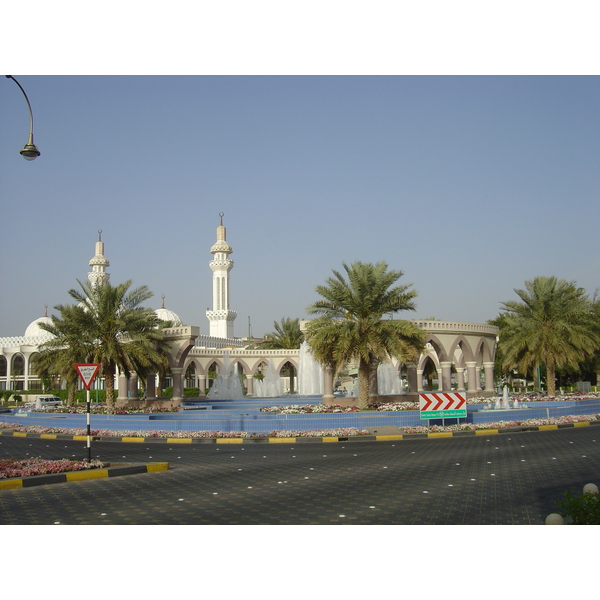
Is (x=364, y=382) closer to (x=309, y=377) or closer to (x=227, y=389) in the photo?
(x=309, y=377)

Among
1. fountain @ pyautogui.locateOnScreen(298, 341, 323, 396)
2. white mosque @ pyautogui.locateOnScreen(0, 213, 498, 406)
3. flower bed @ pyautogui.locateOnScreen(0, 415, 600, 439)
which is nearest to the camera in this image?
flower bed @ pyautogui.locateOnScreen(0, 415, 600, 439)

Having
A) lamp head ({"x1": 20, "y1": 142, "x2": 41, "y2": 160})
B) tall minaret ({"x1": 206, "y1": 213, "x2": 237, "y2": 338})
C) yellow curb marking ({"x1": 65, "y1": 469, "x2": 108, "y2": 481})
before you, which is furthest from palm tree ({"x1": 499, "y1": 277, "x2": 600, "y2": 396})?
tall minaret ({"x1": 206, "y1": 213, "x2": 237, "y2": 338})

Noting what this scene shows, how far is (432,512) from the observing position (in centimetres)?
737

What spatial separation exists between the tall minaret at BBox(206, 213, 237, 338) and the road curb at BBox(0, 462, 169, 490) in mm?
52369

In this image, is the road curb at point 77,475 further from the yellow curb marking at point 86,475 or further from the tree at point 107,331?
the tree at point 107,331

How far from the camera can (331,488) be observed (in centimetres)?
927

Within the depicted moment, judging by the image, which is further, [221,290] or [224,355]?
[221,290]

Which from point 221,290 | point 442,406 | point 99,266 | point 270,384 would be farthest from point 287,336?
point 442,406

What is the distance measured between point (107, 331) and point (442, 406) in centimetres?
1478

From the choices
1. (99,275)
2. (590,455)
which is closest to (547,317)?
(590,455)

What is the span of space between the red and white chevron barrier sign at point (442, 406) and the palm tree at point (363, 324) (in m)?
2.86

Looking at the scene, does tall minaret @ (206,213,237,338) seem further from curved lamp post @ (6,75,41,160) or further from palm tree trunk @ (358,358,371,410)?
curved lamp post @ (6,75,41,160)

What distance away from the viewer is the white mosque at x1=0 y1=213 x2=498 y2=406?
3403 cm

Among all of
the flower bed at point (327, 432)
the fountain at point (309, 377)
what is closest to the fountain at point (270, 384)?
the fountain at point (309, 377)
